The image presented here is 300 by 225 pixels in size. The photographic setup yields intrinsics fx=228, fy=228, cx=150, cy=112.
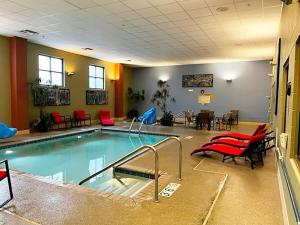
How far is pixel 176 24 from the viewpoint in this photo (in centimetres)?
592

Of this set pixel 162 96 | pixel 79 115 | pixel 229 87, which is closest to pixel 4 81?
pixel 79 115

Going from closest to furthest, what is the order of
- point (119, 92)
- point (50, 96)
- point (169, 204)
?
point (169, 204)
point (50, 96)
point (119, 92)

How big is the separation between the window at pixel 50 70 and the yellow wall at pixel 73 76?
0.69 ft

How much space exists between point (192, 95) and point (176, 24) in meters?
7.22

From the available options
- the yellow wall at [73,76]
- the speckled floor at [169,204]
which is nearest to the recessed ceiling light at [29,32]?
the yellow wall at [73,76]

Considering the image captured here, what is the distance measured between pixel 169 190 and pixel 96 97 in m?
8.92

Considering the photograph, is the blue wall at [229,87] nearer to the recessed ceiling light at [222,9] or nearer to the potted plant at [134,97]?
the potted plant at [134,97]

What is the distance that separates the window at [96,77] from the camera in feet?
36.7

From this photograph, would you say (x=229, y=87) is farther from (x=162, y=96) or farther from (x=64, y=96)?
(x=64, y=96)

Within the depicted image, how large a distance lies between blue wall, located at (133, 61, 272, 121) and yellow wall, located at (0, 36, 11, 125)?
8000 mm

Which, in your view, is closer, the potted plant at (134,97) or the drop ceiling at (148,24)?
the drop ceiling at (148,24)

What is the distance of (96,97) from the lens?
447 inches

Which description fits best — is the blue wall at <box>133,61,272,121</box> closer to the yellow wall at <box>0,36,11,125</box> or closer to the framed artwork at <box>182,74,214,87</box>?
the framed artwork at <box>182,74,214,87</box>

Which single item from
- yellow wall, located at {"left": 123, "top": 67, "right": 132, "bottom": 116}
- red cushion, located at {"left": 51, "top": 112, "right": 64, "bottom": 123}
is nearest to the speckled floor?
red cushion, located at {"left": 51, "top": 112, "right": 64, "bottom": 123}
